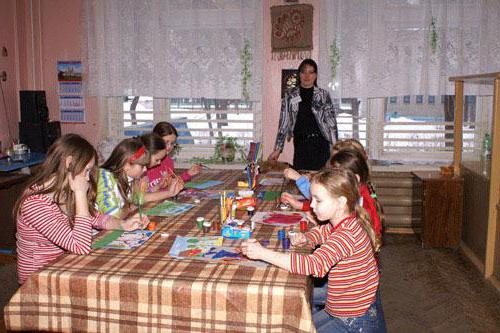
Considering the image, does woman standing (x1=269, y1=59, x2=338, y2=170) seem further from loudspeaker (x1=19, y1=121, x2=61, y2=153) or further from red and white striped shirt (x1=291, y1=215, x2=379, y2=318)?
red and white striped shirt (x1=291, y1=215, x2=379, y2=318)

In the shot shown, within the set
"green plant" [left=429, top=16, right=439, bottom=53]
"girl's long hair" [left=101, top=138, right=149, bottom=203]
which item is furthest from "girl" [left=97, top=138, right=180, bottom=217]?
"green plant" [left=429, top=16, right=439, bottom=53]

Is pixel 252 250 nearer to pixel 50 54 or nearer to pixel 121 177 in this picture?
pixel 121 177

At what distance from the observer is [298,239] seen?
231cm

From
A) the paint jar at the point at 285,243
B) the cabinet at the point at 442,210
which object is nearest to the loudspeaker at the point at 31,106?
the cabinet at the point at 442,210

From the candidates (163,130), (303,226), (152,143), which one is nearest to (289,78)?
(163,130)

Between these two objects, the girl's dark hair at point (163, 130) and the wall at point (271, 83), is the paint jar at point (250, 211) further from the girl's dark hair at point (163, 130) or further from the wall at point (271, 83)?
the wall at point (271, 83)

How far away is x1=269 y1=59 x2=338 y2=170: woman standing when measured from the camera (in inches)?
193

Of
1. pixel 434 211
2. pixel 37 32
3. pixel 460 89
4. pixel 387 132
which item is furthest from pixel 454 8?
pixel 37 32

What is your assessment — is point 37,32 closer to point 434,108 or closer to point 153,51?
point 153,51

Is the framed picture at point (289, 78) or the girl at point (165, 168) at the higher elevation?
the framed picture at point (289, 78)

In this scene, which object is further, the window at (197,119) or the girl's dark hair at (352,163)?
the window at (197,119)

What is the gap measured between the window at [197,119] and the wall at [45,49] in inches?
17.8

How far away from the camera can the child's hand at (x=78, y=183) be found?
7.52 feet

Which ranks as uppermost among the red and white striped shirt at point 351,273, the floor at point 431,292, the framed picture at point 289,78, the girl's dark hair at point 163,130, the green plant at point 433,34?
the green plant at point 433,34
